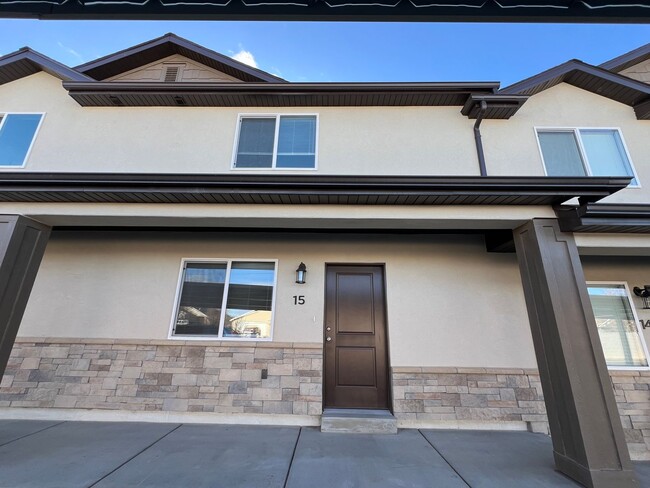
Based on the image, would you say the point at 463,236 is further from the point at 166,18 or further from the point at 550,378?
the point at 166,18

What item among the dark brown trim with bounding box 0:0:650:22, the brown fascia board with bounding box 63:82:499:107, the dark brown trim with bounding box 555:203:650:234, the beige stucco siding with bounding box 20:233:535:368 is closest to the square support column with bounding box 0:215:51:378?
the beige stucco siding with bounding box 20:233:535:368

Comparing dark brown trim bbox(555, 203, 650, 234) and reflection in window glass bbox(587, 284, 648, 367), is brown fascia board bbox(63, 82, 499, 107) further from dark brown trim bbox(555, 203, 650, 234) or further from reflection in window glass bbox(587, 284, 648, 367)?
reflection in window glass bbox(587, 284, 648, 367)

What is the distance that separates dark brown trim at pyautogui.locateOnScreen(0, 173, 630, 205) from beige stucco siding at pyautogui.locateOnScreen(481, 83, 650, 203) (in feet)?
5.13

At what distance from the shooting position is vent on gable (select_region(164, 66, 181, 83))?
6.11 m

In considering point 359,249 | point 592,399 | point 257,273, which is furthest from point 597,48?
point 257,273

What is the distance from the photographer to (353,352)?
4.61 metres

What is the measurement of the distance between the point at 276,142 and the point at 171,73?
317 centimetres

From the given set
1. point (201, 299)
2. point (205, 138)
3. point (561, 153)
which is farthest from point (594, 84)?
point (201, 299)

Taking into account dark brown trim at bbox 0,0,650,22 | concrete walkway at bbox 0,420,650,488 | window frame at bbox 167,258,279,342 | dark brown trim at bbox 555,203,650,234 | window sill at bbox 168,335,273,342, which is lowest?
concrete walkway at bbox 0,420,650,488

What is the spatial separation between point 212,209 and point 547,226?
4.01 m

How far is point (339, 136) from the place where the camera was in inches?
199

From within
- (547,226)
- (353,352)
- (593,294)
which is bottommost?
(353,352)

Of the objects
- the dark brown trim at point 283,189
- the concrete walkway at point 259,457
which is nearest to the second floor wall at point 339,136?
the dark brown trim at point 283,189

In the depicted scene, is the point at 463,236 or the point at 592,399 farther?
the point at 463,236
